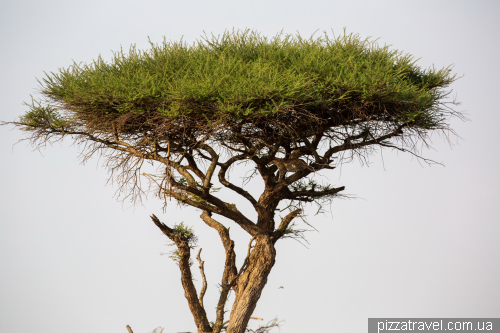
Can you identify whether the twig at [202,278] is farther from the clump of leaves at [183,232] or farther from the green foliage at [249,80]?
the green foliage at [249,80]

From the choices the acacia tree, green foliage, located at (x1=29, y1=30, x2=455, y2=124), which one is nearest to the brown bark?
the acacia tree

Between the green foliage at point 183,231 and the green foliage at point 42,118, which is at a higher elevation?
the green foliage at point 42,118

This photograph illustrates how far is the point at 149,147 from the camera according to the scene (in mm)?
5953

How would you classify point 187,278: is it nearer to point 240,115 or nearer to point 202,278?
point 202,278

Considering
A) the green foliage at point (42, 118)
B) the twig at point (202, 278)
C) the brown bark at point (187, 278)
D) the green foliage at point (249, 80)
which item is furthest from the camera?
the twig at point (202, 278)

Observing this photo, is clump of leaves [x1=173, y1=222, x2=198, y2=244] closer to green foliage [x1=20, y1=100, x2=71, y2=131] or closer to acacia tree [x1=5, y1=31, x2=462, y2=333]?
acacia tree [x1=5, y1=31, x2=462, y2=333]

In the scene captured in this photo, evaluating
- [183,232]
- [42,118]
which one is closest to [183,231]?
[183,232]

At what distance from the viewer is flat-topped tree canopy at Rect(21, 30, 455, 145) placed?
5086 millimetres

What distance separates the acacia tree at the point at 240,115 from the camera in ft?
17.0

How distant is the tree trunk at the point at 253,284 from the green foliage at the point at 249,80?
1.88 metres

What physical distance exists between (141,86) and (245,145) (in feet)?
4.42

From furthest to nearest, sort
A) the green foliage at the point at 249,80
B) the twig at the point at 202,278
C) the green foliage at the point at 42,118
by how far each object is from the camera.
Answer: the twig at the point at 202,278, the green foliage at the point at 42,118, the green foliage at the point at 249,80

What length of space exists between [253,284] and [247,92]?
101 inches

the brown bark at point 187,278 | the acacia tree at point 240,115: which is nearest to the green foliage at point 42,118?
the acacia tree at point 240,115
